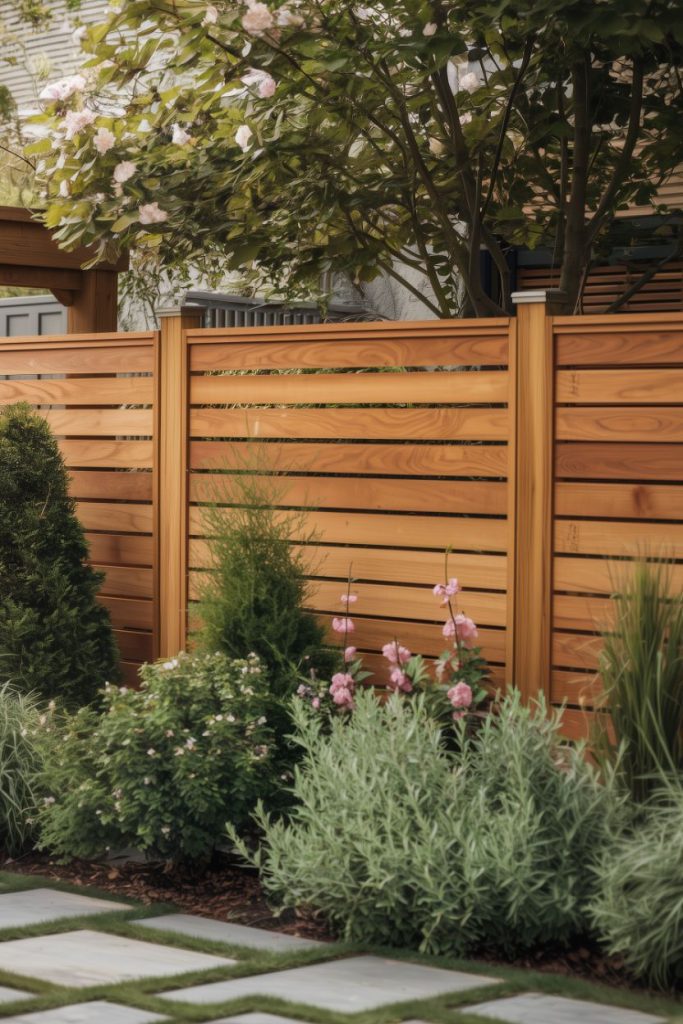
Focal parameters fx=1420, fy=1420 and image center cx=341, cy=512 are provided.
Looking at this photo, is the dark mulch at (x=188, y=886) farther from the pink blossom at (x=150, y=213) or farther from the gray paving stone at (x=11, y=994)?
the pink blossom at (x=150, y=213)

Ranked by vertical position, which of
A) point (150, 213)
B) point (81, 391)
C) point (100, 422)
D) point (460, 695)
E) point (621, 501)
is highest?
point (150, 213)

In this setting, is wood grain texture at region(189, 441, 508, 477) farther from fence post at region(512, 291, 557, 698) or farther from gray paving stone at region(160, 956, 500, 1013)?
gray paving stone at region(160, 956, 500, 1013)

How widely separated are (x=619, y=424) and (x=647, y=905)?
186 centimetres

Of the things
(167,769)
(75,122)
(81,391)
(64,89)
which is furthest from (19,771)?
(64,89)

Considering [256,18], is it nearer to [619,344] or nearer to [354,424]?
[354,424]

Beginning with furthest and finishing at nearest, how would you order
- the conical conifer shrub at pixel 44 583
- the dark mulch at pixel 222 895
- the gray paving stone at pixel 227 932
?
the conical conifer shrub at pixel 44 583 → the gray paving stone at pixel 227 932 → the dark mulch at pixel 222 895

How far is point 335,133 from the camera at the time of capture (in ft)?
20.5

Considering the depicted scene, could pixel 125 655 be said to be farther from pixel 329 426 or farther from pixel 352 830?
pixel 352 830

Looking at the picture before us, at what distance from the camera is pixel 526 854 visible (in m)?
3.95

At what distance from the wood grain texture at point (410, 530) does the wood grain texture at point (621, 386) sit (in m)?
0.56

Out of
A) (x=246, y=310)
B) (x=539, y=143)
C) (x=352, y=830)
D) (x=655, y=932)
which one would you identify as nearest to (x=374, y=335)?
(x=539, y=143)

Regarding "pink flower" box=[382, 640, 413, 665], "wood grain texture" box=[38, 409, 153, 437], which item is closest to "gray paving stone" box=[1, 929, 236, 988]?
"pink flower" box=[382, 640, 413, 665]

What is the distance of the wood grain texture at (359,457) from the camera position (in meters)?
5.41

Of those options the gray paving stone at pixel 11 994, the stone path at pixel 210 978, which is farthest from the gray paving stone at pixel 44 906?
the gray paving stone at pixel 11 994
